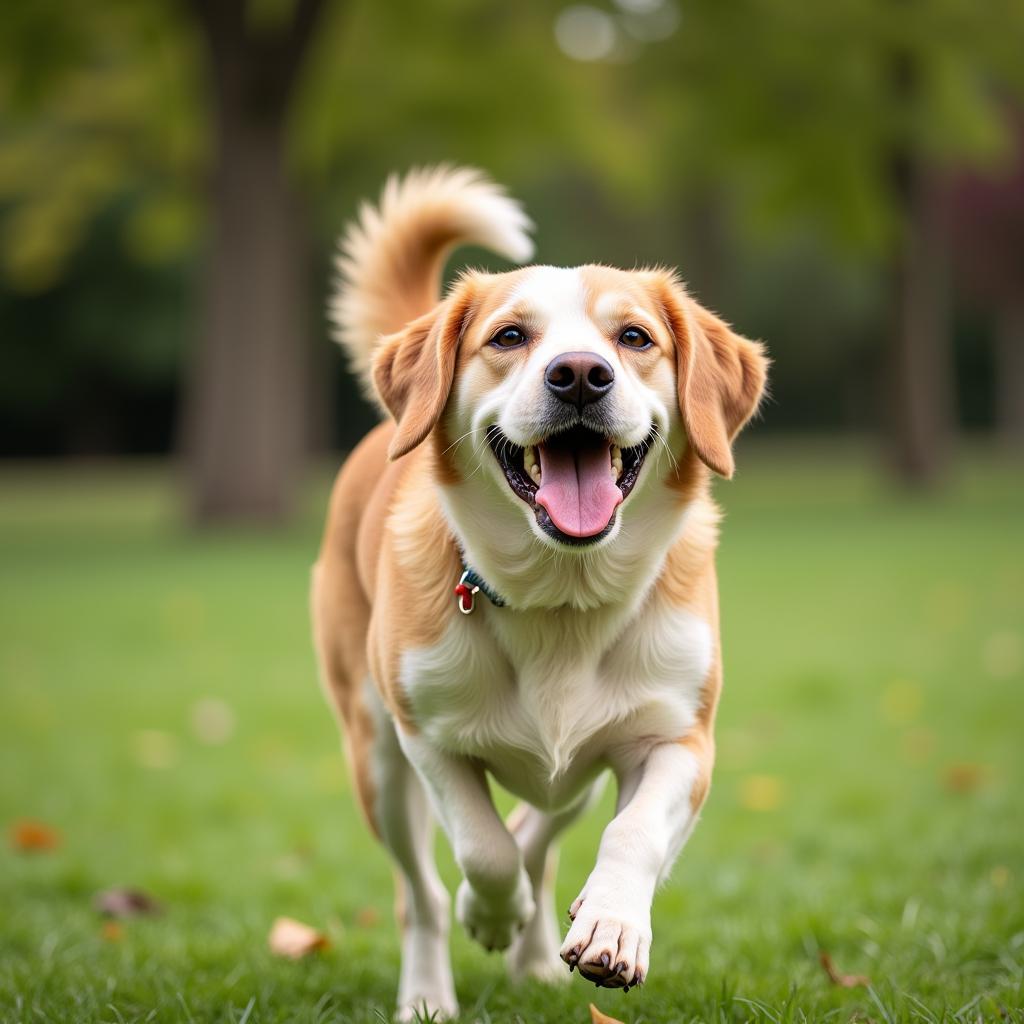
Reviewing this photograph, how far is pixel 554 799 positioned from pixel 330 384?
127 ft

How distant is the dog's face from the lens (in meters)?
3.12

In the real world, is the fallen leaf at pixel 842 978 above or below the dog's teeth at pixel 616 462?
below

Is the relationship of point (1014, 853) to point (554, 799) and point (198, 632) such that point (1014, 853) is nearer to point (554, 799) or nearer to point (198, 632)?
point (554, 799)

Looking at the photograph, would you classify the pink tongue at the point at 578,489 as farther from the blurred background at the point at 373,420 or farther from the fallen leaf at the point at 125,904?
the fallen leaf at the point at 125,904

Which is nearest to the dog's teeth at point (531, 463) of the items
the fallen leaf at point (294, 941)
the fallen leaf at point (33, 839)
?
the fallen leaf at point (294, 941)

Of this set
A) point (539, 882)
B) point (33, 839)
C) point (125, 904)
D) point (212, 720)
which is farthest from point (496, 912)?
point (212, 720)

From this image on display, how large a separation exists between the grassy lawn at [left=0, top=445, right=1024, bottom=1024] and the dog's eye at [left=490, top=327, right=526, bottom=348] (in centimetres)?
157

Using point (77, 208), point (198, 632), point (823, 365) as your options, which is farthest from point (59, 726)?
point (823, 365)

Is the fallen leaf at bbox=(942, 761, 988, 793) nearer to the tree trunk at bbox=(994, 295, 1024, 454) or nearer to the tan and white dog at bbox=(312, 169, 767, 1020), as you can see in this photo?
the tan and white dog at bbox=(312, 169, 767, 1020)

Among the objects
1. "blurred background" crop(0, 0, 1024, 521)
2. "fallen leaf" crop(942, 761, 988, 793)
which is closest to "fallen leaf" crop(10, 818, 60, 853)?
"fallen leaf" crop(942, 761, 988, 793)

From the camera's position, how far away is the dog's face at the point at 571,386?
3.12 m

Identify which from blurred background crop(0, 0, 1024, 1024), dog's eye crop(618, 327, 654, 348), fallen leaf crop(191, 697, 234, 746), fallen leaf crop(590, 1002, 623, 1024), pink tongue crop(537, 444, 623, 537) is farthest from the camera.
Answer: fallen leaf crop(191, 697, 234, 746)

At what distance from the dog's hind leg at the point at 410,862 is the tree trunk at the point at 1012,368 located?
3590 centimetres

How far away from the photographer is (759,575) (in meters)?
13.5
